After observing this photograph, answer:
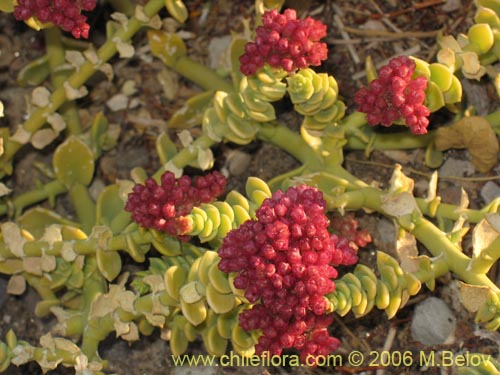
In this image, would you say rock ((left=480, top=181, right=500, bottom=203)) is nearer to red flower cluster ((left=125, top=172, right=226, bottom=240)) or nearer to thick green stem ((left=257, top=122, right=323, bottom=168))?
thick green stem ((left=257, top=122, right=323, bottom=168))

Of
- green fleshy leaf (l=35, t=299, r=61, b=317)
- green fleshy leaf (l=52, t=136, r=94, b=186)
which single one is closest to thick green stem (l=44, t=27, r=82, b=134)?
green fleshy leaf (l=52, t=136, r=94, b=186)

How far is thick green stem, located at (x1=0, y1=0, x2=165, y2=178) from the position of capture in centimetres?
217

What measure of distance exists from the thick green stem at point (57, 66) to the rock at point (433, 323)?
42.6 inches

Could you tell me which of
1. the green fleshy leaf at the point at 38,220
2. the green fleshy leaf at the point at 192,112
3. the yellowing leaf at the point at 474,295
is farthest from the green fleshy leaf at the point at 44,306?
the yellowing leaf at the point at 474,295

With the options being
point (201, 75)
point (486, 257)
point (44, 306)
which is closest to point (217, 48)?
point (201, 75)

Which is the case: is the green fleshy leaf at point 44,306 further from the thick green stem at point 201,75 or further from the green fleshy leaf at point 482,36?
the green fleshy leaf at point 482,36

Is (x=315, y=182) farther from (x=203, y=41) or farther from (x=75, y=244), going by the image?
(x=203, y=41)

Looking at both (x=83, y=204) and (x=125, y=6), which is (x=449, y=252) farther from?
(x=125, y=6)

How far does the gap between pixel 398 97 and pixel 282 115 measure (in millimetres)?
706

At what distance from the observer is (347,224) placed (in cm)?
212

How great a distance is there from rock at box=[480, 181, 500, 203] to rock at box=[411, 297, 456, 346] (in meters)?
0.31

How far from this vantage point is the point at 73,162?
91.7 inches

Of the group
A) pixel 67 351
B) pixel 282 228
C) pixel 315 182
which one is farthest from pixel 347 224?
pixel 67 351

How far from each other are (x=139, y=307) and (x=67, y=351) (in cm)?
21
